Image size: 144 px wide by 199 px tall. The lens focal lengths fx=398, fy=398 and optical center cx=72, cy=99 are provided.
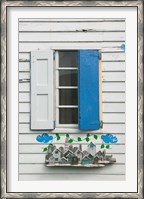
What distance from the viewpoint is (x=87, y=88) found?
16.4 ft

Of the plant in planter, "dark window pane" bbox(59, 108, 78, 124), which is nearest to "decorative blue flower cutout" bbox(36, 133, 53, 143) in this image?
the plant in planter

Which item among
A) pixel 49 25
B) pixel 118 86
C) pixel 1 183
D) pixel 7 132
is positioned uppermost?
pixel 49 25

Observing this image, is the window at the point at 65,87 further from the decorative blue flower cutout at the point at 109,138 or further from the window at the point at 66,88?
the decorative blue flower cutout at the point at 109,138

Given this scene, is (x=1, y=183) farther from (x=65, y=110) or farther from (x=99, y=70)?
(x=99, y=70)

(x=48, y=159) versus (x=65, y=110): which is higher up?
(x=65, y=110)

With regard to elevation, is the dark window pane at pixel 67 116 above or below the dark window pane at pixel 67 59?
below

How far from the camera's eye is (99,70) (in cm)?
504

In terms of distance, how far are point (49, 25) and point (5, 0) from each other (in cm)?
63

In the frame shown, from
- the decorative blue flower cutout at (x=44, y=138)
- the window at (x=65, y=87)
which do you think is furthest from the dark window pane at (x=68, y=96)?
the decorative blue flower cutout at (x=44, y=138)

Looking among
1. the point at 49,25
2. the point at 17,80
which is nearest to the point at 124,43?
the point at 49,25

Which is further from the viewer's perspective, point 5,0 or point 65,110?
point 65,110

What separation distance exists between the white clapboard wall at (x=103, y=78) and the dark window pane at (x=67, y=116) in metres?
0.20

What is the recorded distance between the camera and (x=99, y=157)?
16.6 feet

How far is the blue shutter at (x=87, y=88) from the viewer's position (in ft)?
16.4
